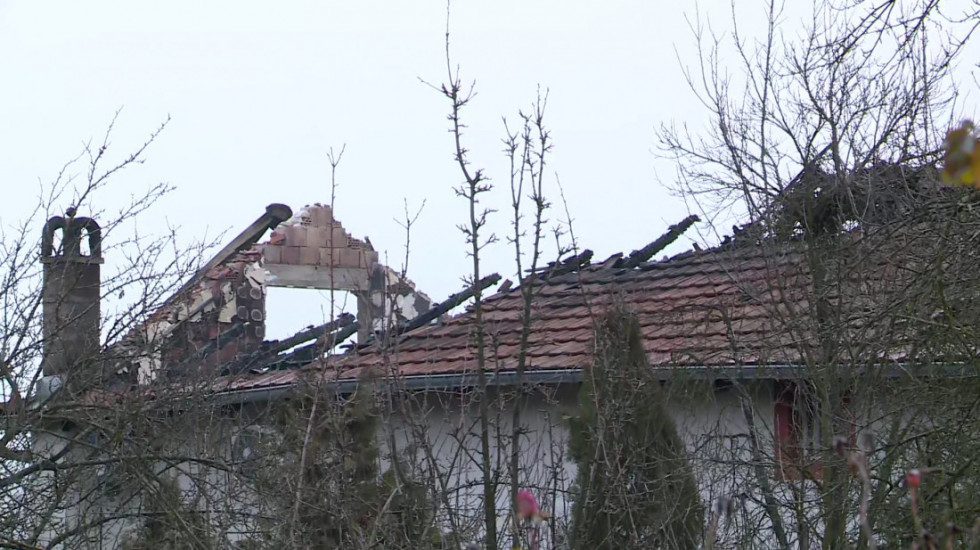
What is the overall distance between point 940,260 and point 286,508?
3208 millimetres

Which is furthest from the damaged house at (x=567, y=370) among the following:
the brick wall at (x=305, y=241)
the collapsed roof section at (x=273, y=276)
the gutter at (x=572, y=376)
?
the brick wall at (x=305, y=241)

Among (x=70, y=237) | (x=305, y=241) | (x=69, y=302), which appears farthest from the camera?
(x=305, y=241)

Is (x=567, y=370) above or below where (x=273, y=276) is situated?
below

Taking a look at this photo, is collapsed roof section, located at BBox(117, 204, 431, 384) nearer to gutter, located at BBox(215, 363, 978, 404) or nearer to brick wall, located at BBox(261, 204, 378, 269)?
brick wall, located at BBox(261, 204, 378, 269)

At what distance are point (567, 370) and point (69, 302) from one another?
3.63 m

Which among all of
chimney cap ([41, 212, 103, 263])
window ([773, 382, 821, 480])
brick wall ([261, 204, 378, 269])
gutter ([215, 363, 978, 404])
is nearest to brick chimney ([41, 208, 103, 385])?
chimney cap ([41, 212, 103, 263])

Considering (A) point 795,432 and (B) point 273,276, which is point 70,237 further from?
(B) point 273,276

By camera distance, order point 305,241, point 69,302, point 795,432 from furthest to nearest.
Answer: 1. point 305,241
2. point 69,302
3. point 795,432

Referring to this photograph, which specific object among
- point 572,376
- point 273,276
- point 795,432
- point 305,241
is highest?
point 305,241

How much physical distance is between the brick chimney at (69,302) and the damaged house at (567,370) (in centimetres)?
2

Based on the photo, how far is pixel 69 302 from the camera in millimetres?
8805

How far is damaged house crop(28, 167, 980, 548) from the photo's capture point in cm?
569

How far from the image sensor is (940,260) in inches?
198

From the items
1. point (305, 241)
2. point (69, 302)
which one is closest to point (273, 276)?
point (305, 241)
